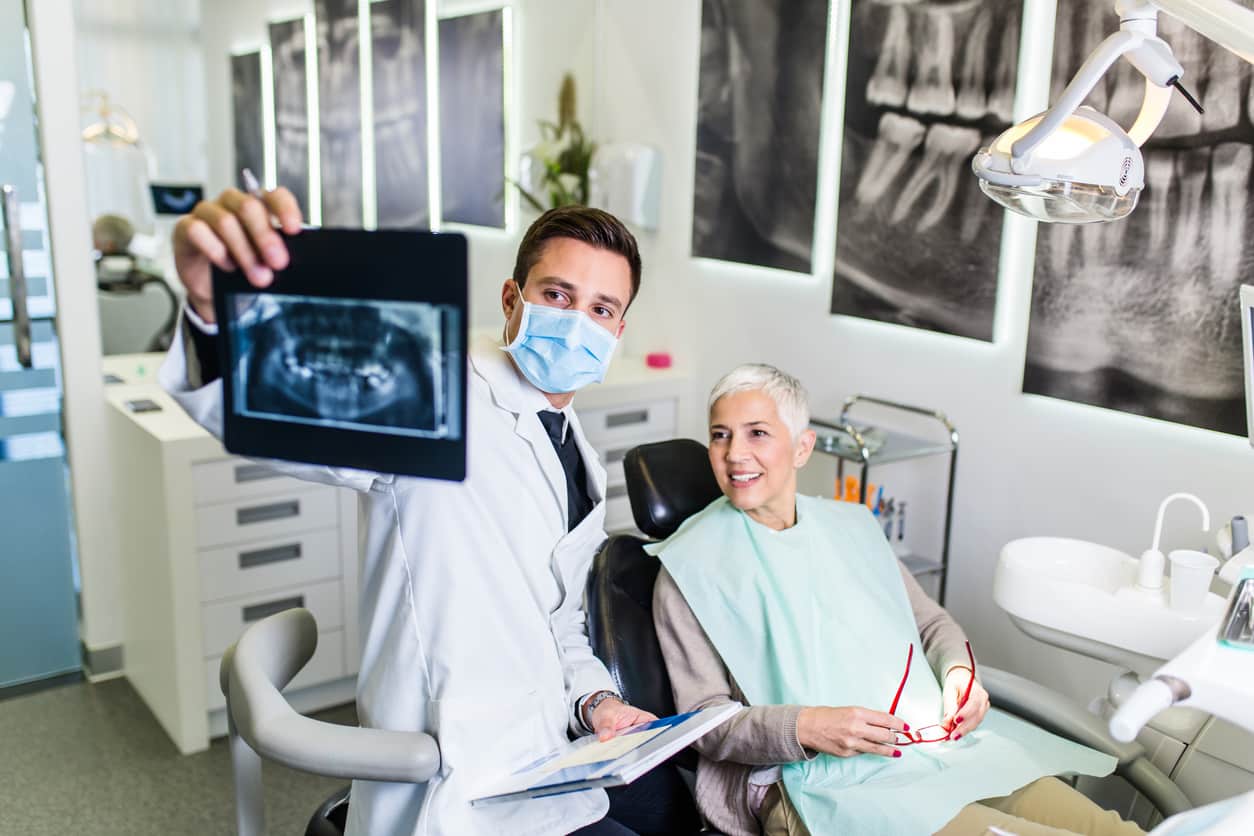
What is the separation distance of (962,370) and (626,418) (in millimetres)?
1103

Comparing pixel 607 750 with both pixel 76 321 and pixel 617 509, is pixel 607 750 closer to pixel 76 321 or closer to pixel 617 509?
pixel 617 509

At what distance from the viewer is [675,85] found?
3596 mm

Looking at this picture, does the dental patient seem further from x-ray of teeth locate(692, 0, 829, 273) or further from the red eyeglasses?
x-ray of teeth locate(692, 0, 829, 273)

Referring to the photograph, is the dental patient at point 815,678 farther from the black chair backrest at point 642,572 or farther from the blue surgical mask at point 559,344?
the blue surgical mask at point 559,344

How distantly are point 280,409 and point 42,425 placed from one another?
2495 millimetres

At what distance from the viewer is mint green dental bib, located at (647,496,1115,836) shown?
1668mm

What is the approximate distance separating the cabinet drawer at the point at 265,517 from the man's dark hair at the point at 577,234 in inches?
59.0

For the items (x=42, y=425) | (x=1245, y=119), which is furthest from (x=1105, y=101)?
(x=42, y=425)

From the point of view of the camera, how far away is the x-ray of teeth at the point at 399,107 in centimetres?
354

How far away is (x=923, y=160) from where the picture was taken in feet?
9.30

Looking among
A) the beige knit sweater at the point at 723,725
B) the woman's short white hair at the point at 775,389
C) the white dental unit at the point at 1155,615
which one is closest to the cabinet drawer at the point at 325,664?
the beige knit sweater at the point at 723,725

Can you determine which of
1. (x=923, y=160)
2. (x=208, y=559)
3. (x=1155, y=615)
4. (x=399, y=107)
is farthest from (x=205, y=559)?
(x=1155, y=615)

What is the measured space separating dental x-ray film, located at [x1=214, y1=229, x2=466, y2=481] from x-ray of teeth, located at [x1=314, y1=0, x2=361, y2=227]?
2.57 meters

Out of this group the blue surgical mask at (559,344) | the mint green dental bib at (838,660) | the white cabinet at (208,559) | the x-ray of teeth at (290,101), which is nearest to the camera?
the blue surgical mask at (559,344)
